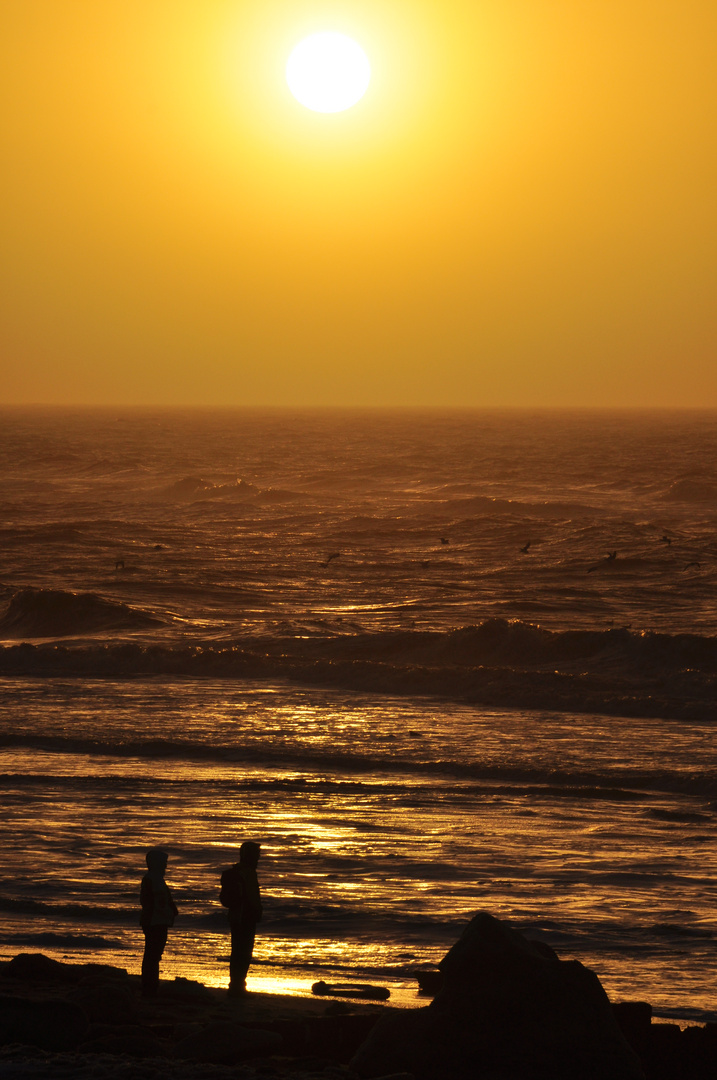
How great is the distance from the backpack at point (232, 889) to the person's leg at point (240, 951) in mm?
163

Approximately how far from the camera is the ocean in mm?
10281

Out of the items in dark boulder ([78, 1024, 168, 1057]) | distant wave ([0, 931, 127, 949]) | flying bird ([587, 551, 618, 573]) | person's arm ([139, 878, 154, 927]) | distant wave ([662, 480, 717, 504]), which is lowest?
distant wave ([0, 931, 127, 949])

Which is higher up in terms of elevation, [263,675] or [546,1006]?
[546,1006]

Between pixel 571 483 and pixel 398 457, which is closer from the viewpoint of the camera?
pixel 571 483

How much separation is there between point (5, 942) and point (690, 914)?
18.5ft

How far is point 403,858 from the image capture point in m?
12.4

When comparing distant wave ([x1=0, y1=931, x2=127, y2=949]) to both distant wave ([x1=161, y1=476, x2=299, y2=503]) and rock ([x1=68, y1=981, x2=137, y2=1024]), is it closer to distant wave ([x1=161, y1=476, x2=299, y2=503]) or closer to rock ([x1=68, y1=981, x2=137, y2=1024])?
rock ([x1=68, y1=981, x2=137, y2=1024])

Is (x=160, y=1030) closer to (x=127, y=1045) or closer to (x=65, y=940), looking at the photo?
(x=127, y=1045)

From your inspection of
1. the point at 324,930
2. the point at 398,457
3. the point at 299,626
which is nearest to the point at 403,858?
the point at 324,930

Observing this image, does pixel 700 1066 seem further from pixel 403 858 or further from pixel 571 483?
pixel 571 483

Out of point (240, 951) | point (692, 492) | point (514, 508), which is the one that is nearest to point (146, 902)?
point (240, 951)

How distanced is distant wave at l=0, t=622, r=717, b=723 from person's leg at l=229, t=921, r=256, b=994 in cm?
1380

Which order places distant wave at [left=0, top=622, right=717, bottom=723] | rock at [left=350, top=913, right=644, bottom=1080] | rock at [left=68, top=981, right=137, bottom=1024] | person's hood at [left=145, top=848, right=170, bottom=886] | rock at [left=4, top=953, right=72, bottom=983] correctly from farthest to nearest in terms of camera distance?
distant wave at [left=0, top=622, right=717, bottom=723] → person's hood at [left=145, top=848, right=170, bottom=886] → rock at [left=4, top=953, right=72, bottom=983] → rock at [left=68, top=981, right=137, bottom=1024] → rock at [left=350, top=913, right=644, bottom=1080]

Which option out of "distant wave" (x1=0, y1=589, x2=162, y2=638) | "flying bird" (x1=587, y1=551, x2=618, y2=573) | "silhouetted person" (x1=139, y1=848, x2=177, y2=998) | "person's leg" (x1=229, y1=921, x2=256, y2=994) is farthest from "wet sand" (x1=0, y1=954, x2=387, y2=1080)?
"flying bird" (x1=587, y1=551, x2=618, y2=573)
